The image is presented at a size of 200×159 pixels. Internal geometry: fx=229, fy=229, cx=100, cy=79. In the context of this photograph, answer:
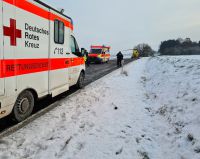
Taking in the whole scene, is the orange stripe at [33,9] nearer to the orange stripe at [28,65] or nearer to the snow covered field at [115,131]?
the orange stripe at [28,65]

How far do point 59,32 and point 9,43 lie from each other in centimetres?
258

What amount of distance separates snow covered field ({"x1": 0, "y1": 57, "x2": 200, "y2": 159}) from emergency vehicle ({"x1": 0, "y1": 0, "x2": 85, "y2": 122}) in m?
0.67

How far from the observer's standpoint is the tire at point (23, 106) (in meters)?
5.67

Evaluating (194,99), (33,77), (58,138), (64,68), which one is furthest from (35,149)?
(194,99)

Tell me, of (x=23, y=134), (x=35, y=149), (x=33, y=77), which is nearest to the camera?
(x=35, y=149)

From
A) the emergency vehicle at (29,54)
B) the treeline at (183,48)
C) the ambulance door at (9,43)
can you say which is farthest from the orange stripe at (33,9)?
the treeline at (183,48)

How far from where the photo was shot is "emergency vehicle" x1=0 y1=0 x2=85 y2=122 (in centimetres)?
492

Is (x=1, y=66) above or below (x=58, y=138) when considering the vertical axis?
above

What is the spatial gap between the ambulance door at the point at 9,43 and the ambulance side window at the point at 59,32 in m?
1.90

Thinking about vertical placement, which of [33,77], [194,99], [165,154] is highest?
[33,77]

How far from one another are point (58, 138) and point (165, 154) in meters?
2.23

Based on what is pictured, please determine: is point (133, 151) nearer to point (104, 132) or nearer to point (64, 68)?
point (104, 132)

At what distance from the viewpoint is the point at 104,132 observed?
5.35m

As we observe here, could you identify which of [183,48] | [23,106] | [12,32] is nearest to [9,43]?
[12,32]
